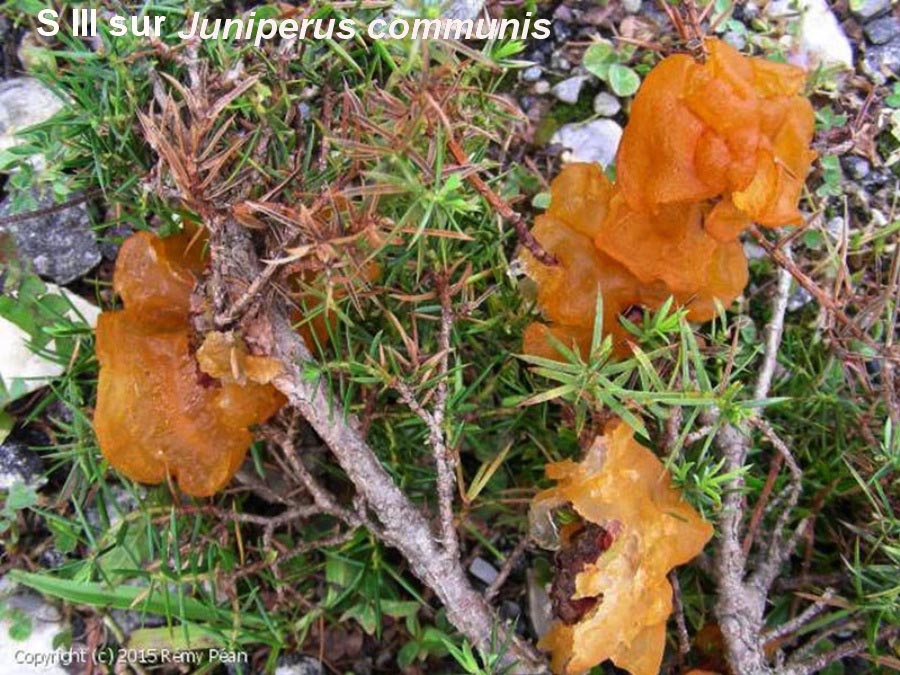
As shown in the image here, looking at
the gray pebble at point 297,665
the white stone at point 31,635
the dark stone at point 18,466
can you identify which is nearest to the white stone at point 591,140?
the gray pebble at point 297,665

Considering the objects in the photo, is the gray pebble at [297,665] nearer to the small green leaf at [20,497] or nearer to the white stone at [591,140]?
the small green leaf at [20,497]

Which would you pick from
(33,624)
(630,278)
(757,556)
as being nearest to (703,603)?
(757,556)

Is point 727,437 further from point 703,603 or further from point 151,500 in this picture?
point 151,500

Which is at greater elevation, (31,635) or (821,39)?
(821,39)

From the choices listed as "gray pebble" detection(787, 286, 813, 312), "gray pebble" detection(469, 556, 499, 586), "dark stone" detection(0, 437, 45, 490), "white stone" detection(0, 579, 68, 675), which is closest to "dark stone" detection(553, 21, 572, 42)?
"gray pebble" detection(787, 286, 813, 312)

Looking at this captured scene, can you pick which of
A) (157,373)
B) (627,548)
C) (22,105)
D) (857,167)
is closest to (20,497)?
(157,373)

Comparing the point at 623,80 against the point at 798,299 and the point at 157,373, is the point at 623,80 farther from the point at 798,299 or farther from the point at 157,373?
the point at 157,373

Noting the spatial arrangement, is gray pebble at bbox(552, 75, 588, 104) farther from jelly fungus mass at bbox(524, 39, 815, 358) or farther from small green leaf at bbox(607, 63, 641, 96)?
jelly fungus mass at bbox(524, 39, 815, 358)
